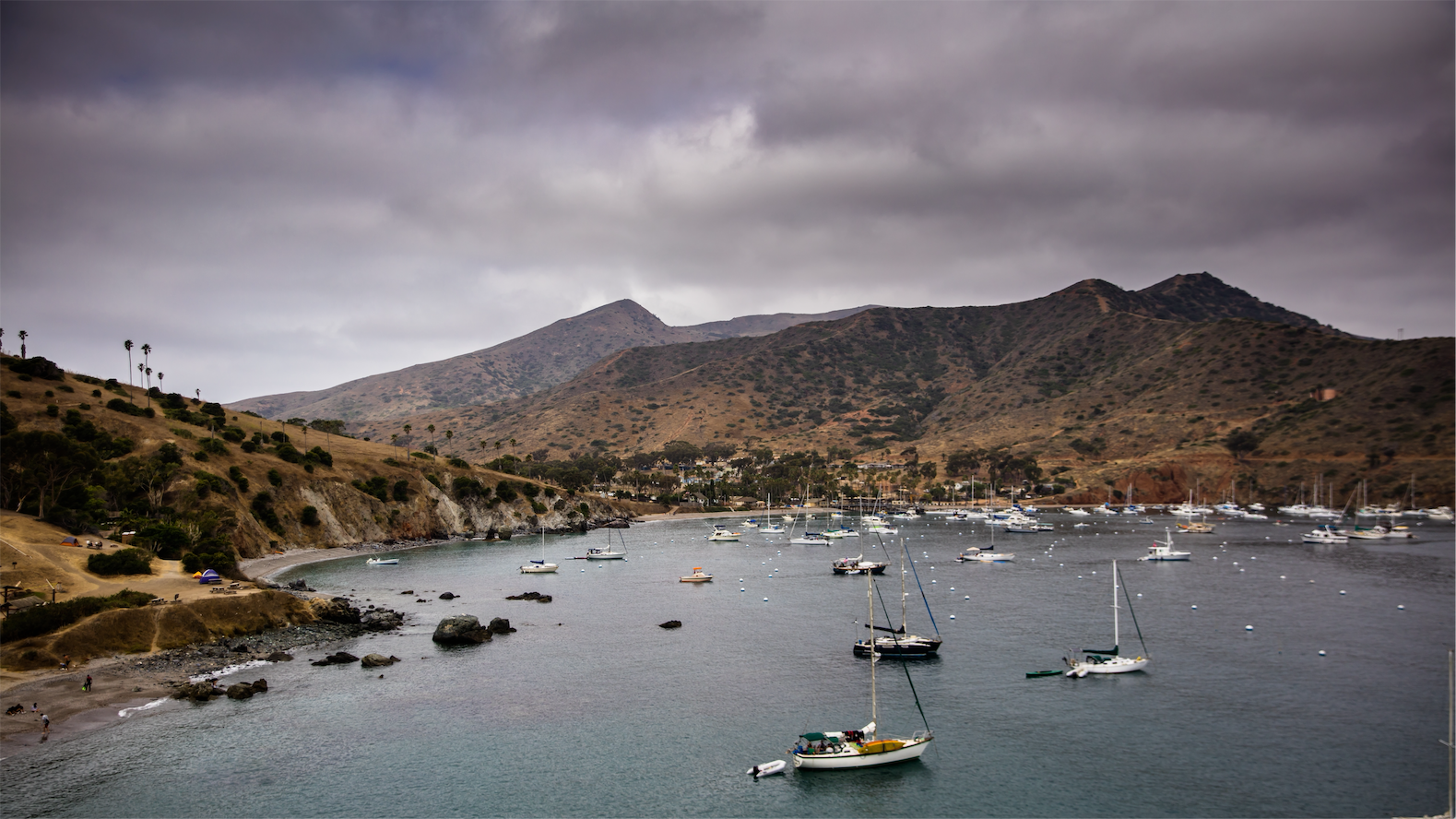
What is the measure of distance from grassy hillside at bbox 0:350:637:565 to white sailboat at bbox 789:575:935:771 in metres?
66.7

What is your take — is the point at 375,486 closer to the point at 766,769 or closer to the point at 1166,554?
the point at 766,769

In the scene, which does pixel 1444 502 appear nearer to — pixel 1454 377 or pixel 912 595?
pixel 1454 377

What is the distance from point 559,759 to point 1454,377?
222 m

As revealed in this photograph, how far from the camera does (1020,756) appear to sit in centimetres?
4116

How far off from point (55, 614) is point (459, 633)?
26.1 meters

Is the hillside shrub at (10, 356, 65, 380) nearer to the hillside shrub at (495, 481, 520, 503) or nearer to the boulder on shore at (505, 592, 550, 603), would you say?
the hillside shrub at (495, 481, 520, 503)

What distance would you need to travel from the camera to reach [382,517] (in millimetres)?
142000

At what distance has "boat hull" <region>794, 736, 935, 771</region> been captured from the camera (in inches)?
1539

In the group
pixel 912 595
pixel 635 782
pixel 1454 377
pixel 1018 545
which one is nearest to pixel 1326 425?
pixel 1454 377

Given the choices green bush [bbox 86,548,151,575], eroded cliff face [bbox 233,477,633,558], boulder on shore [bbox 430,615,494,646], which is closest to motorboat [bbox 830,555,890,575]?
boulder on shore [bbox 430,615,494,646]

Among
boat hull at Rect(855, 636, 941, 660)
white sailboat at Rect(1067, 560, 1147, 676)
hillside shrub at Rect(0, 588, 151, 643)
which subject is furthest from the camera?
boat hull at Rect(855, 636, 941, 660)

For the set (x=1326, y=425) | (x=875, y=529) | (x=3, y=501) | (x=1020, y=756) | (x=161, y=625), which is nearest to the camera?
(x=1020, y=756)

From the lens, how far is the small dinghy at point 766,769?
39000 mm

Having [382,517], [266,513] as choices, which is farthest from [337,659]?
[382,517]
